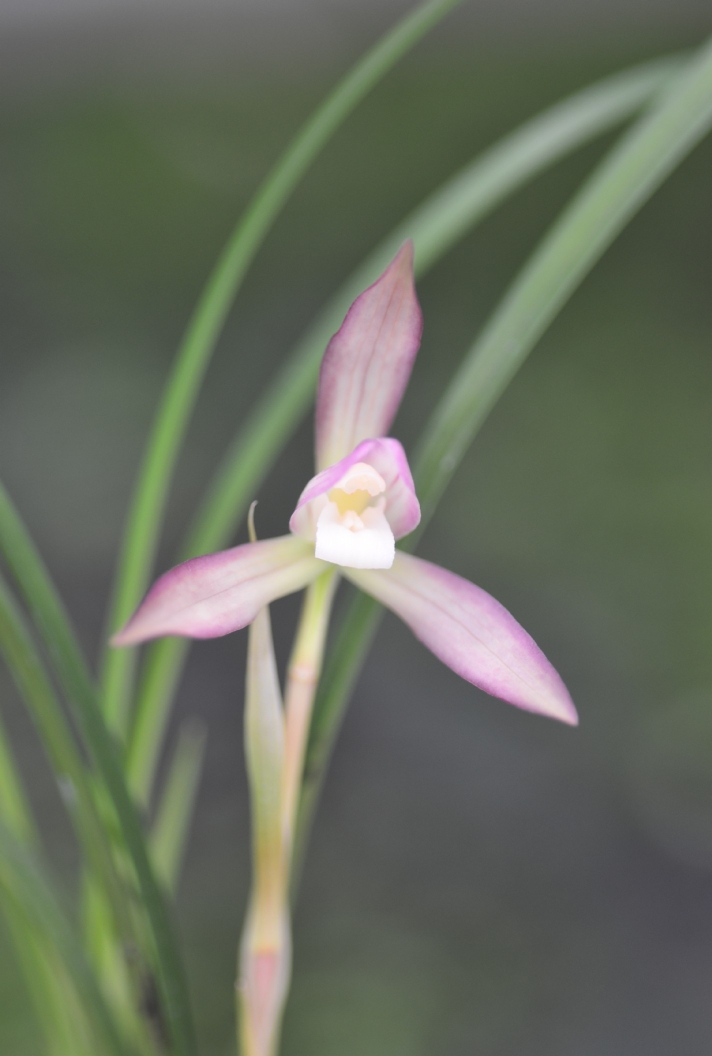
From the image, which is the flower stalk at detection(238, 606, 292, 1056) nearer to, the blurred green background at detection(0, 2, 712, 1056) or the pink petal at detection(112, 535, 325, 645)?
the pink petal at detection(112, 535, 325, 645)

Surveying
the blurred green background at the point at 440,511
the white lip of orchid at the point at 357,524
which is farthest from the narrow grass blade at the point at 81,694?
the blurred green background at the point at 440,511

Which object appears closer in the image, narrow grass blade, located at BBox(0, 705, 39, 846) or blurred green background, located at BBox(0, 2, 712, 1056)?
narrow grass blade, located at BBox(0, 705, 39, 846)

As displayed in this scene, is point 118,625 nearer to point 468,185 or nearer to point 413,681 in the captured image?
point 468,185

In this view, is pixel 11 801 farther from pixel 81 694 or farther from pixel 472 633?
pixel 472 633

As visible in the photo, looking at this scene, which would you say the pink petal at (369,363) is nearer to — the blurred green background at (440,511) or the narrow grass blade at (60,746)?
the narrow grass blade at (60,746)

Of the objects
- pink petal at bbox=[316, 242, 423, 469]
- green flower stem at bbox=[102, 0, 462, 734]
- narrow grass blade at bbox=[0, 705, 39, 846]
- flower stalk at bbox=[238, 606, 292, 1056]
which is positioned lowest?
flower stalk at bbox=[238, 606, 292, 1056]

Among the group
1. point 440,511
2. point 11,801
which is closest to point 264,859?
point 11,801

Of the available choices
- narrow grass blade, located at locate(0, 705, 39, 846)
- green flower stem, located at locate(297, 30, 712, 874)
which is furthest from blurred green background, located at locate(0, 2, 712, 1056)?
green flower stem, located at locate(297, 30, 712, 874)

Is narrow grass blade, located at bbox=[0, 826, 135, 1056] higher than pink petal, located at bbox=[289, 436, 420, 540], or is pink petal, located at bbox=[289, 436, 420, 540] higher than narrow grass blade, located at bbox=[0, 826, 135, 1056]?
pink petal, located at bbox=[289, 436, 420, 540]
